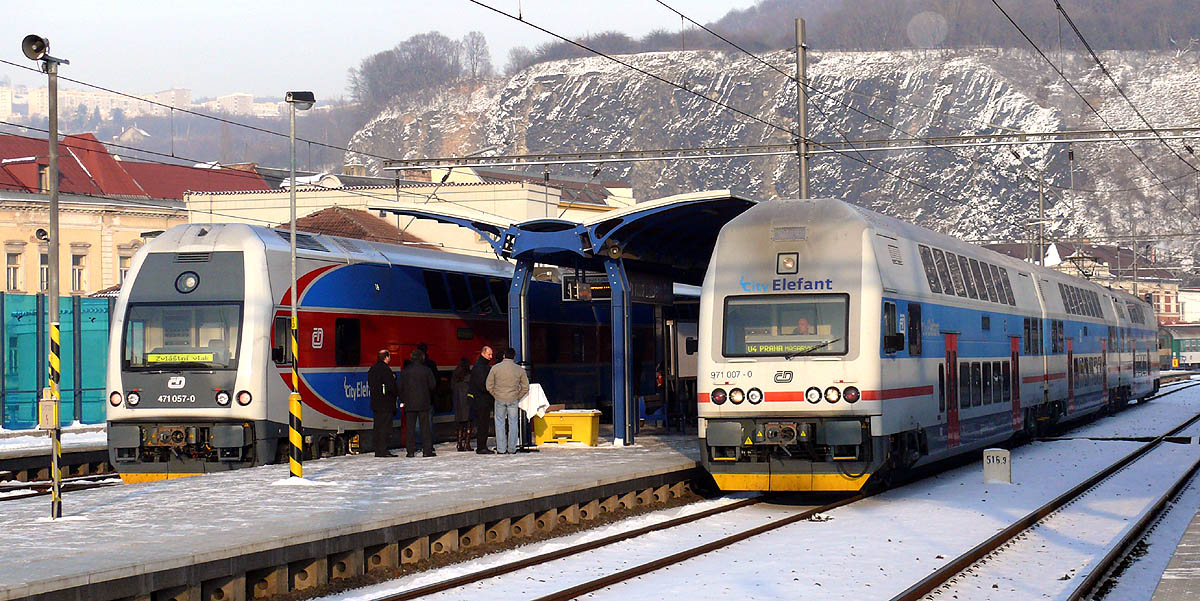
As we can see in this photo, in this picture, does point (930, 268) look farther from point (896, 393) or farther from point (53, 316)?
point (53, 316)

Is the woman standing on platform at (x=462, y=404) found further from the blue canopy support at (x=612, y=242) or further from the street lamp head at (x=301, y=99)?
the street lamp head at (x=301, y=99)

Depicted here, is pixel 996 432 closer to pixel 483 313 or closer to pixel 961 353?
pixel 961 353

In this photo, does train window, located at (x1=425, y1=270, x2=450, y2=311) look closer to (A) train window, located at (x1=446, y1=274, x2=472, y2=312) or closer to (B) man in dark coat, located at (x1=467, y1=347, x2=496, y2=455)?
(A) train window, located at (x1=446, y1=274, x2=472, y2=312)

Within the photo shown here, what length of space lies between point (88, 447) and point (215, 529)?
13027mm

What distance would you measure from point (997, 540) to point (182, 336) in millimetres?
12323

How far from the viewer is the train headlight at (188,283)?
21.3m

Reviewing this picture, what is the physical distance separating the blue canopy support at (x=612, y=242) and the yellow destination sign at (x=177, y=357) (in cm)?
384

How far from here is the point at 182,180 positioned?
83.6 metres

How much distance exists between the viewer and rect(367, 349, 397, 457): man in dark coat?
21.7m

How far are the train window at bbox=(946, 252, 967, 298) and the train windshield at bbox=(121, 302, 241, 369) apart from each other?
10595mm

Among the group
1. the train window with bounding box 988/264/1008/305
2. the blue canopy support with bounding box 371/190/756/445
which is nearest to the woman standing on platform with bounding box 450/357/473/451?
the blue canopy support with bounding box 371/190/756/445

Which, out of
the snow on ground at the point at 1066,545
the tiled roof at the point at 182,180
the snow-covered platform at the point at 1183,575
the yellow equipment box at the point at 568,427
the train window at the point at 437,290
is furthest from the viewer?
the tiled roof at the point at 182,180

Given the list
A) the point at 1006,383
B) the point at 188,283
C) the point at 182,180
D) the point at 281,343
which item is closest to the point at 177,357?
the point at 188,283

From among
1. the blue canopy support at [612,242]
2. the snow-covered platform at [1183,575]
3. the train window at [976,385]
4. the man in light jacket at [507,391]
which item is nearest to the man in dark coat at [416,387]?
the man in light jacket at [507,391]
